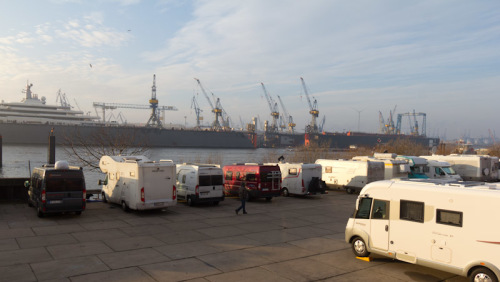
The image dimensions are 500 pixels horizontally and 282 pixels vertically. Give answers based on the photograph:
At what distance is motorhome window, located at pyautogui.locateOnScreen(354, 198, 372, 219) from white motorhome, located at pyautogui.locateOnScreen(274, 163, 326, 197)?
467 inches

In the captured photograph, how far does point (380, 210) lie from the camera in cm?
959

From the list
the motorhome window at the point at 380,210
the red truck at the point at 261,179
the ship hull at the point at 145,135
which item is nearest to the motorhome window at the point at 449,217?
the motorhome window at the point at 380,210

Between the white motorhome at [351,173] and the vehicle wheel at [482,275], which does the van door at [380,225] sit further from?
the white motorhome at [351,173]

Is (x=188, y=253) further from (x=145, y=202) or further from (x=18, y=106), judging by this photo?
(x=18, y=106)

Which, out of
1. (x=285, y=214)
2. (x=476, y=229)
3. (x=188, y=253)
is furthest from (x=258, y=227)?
(x=476, y=229)

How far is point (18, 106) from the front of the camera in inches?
4498

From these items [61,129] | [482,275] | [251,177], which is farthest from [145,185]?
[61,129]

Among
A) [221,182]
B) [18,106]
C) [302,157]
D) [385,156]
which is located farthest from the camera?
→ [18,106]

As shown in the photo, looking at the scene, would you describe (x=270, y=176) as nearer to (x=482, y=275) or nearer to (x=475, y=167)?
(x=482, y=275)

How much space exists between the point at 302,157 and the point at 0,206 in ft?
134

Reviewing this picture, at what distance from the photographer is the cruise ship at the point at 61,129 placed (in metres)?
106

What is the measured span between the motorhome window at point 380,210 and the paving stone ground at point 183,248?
51.1 inches

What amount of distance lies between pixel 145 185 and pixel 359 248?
914cm

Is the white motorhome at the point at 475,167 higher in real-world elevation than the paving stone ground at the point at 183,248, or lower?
higher
